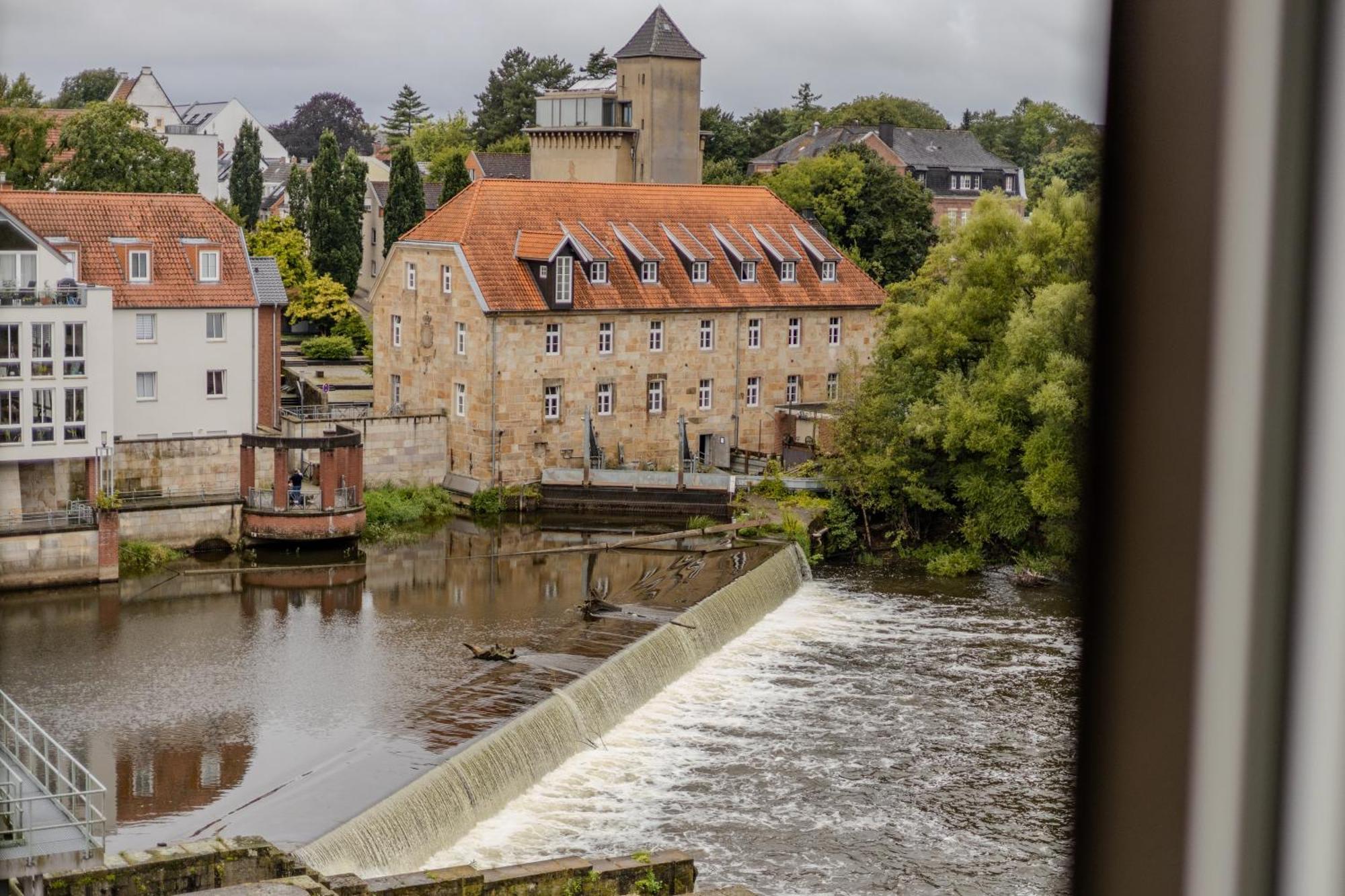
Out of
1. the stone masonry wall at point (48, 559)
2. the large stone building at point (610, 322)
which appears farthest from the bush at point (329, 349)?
the stone masonry wall at point (48, 559)

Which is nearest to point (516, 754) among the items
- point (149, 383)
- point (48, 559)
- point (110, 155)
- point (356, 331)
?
point (48, 559)

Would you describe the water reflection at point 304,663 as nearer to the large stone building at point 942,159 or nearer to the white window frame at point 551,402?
the white window frame at point 551,402

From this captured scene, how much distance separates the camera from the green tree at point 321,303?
42.9m

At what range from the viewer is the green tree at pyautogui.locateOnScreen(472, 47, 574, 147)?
6712 cm

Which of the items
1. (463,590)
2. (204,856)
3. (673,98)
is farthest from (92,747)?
(673,98)

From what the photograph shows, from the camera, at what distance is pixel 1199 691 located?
978 millimetres

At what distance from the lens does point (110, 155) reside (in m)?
37.4

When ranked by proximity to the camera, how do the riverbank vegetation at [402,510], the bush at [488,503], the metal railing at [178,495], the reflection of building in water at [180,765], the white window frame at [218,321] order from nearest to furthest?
the reflection of building in water at [180,765]
the metal railing at [178,495]
the riverbank vegetation at [402,510]
the white window frame at [218,321]
the bush at [488,503]

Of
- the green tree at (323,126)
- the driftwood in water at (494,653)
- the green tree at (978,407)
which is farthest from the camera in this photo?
the green tree at (323,126)

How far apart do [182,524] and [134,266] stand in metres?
4.93

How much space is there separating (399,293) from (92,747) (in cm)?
1698

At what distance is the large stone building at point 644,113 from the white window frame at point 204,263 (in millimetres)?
16685

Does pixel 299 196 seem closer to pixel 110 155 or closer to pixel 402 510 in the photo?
pixel 110 155

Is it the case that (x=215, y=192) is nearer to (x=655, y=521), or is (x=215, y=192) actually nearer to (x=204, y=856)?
(x=655, y=521)
